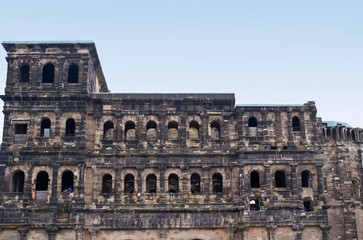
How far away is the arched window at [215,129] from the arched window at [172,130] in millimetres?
2657

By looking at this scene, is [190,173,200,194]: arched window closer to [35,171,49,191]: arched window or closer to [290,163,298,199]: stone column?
[290,163,298,199]: stone column

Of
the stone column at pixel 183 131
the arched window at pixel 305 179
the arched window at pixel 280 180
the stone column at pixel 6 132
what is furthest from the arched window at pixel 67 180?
the arched window at pixel 305 179

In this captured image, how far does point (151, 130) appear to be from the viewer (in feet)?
127

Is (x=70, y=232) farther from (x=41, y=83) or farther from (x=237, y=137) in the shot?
(x=237, y=137)

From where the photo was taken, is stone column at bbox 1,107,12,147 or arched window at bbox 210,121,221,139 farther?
arched window at bbox 210,121,221,139

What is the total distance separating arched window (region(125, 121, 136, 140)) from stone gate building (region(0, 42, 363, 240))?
0.14 m

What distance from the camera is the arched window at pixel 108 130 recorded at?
35.5m

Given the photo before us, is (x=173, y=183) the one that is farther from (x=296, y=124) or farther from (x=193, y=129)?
(x=296, y=124)

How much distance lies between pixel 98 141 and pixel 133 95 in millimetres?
4172

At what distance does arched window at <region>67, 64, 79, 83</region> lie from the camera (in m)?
35.9

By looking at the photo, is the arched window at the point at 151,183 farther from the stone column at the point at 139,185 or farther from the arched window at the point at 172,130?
the arched window at the point at 172,130

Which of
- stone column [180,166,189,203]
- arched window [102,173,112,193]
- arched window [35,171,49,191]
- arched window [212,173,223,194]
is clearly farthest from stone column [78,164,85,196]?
arched window [212,173,223,194]

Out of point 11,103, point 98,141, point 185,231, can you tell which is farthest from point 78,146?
point 185,231

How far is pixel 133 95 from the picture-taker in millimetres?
35625
